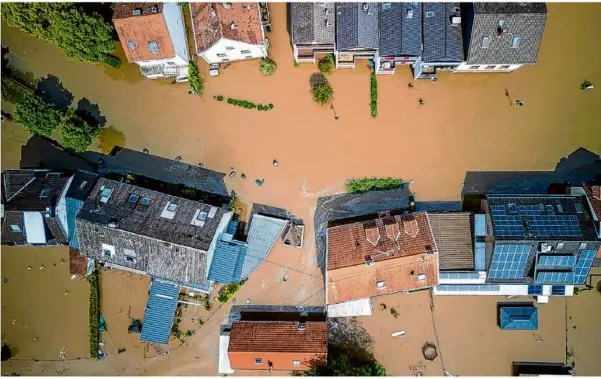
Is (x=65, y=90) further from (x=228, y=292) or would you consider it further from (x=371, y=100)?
(x=371, y=100)

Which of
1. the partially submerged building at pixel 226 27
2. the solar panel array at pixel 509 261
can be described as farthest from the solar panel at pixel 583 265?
the partially submerged building at pixel 226 27

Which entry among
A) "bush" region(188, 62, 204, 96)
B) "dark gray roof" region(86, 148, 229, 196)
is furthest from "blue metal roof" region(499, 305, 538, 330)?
"bush" region(188, 62, 204, 96)

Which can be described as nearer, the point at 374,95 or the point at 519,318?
the point at 519,318

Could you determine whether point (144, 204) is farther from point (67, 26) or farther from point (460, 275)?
point (460, 275)

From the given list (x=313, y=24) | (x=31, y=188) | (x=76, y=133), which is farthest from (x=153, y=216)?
(x=313, y=24)

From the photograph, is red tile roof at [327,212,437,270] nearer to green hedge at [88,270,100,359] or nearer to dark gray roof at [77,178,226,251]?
dark gray roof at [77,178,226,251]
